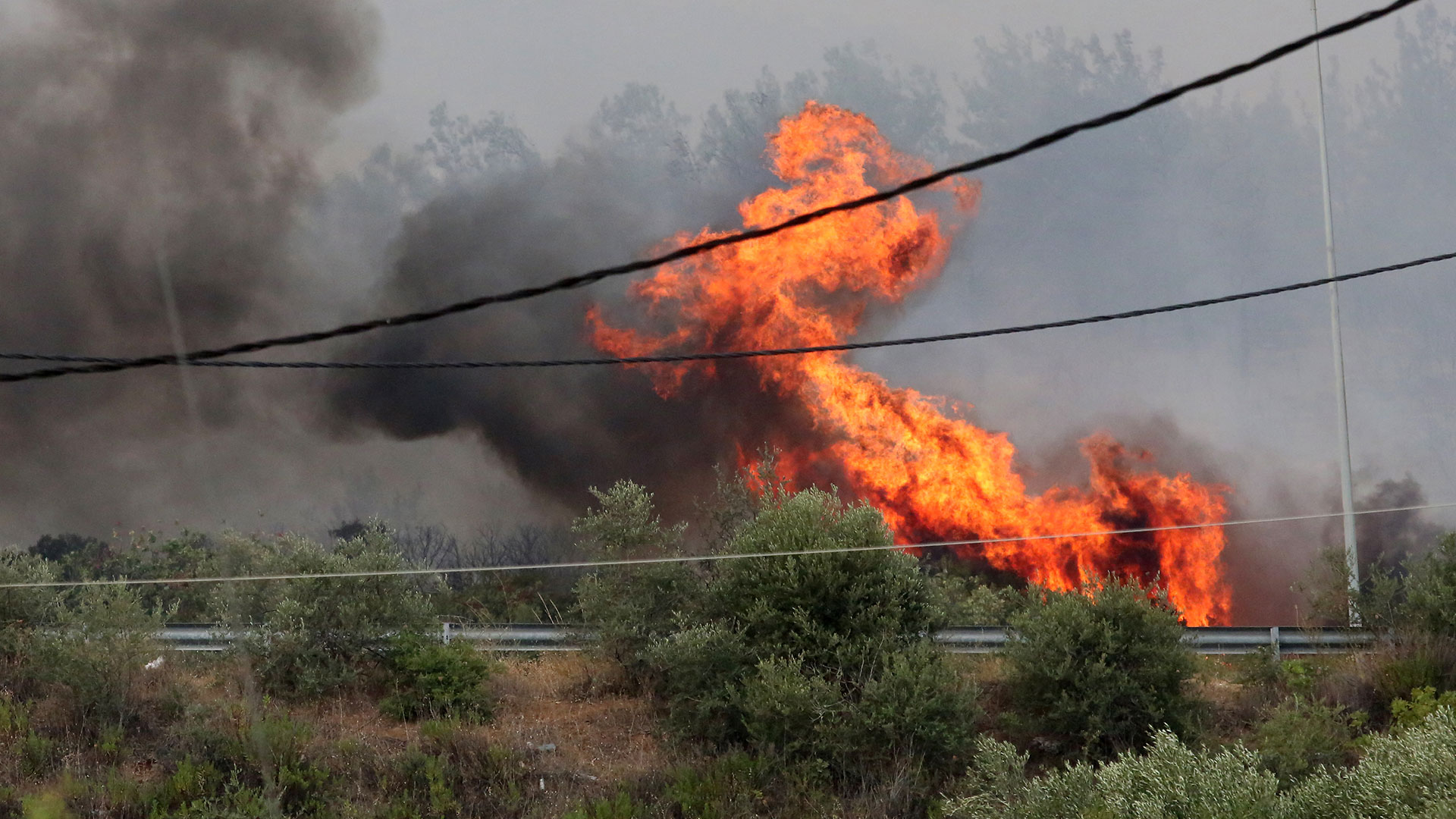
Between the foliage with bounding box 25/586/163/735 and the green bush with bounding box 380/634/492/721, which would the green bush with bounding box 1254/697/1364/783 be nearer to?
the green bush with bounding box 380/634/492/721

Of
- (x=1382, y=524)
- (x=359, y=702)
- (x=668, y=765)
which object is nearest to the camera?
(x=668, y=765)

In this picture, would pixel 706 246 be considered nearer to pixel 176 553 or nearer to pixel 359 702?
pixel 359 702

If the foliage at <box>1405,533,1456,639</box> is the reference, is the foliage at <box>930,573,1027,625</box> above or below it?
below

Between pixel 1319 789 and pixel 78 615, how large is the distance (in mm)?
18614

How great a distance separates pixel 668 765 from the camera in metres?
16.3

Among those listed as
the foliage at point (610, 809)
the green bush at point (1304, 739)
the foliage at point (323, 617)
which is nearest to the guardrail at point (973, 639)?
the foliage at point (323, 617)

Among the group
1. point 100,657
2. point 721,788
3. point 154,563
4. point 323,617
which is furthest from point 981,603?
point 154,563

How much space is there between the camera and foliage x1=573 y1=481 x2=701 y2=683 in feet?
61.7

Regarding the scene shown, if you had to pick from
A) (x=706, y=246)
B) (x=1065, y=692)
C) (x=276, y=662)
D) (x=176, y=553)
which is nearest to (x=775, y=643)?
(x=1065, y=692)

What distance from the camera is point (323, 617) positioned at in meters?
18.6

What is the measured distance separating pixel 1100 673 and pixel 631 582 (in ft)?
25.6

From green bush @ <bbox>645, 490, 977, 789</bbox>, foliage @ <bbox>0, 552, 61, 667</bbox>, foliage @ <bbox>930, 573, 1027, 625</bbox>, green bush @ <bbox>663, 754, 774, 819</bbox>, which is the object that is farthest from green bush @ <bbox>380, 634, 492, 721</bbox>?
foliage @ <bbox>930, 573, 1027, 625</bbox>

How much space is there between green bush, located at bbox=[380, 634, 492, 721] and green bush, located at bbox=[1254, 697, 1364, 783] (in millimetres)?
11672

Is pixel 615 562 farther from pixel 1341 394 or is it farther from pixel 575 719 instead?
pixel 1341 394
